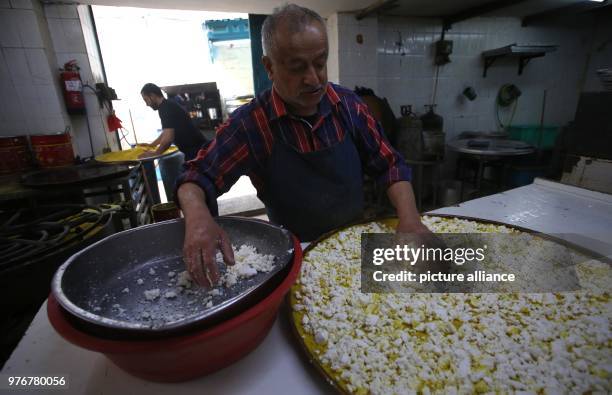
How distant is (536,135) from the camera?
4.51m

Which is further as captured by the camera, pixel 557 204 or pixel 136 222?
pixel 136 222

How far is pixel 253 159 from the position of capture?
1445 millimetres

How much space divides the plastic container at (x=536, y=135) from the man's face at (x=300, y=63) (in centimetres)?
458

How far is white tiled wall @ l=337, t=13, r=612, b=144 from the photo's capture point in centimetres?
386

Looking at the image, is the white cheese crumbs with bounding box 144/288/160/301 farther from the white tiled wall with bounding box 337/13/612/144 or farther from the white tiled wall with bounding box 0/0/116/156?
the white tiled wall with bounding box 337/13/612/144

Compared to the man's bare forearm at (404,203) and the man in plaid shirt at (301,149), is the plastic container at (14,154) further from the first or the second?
the man's bare forearm at (404,203)

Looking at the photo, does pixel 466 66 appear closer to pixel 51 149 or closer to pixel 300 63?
pixel 300 63

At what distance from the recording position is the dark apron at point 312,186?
1.43 meters

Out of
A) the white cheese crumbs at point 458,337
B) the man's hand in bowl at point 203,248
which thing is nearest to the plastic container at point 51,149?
the man's hand in bowl at point 203,248

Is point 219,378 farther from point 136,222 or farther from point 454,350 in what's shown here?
point 136,222

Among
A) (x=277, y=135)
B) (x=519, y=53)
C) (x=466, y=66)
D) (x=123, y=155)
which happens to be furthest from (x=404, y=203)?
(x=466, y=66)

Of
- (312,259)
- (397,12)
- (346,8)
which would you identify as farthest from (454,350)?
(397,12)

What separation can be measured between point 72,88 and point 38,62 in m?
0.31

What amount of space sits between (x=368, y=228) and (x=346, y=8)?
3.24 meters
